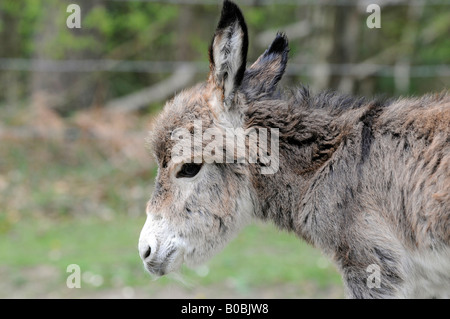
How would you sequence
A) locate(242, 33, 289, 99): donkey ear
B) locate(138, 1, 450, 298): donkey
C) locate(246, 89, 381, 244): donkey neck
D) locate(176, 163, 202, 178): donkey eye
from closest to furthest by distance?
locate(138, 1, 450, 298): donkey → locate(246, 89, 381, 244): donkey neck → locate(176, 163, 202, 178): donkey eye → locate(242, 33, 289, 99): donkey ear

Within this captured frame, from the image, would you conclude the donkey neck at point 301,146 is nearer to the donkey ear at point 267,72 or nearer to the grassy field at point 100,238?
→ the donkey ear at point 267,72

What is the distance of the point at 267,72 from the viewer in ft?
13.3

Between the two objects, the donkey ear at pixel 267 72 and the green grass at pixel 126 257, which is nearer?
the donkey ear at pixel 267 72

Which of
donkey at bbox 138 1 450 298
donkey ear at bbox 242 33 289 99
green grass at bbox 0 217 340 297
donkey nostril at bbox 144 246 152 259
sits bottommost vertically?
green grass at bbox 0 217 340 297

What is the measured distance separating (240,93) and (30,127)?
785 cm

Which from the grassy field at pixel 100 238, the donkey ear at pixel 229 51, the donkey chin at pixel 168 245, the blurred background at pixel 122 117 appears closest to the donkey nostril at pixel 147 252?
the donkey chin at pixel 168 245

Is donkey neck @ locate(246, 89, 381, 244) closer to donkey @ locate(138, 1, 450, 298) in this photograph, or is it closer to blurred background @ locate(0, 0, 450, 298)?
donkey @ locate(138, 1, 450, 298)

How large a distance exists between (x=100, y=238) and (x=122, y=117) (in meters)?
3.20

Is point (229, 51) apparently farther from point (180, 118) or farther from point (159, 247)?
point (159, 247)

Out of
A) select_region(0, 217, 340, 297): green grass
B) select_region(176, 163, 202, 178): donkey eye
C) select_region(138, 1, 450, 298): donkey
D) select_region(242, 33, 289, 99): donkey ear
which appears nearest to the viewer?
select_region(138, 1, 450, 298): donkey

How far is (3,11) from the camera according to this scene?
622 inches

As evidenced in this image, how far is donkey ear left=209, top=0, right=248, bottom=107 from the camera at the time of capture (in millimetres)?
3543

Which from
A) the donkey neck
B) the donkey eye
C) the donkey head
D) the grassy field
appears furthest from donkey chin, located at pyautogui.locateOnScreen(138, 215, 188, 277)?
the grassy field

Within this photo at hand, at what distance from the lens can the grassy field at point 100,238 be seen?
688 cm
